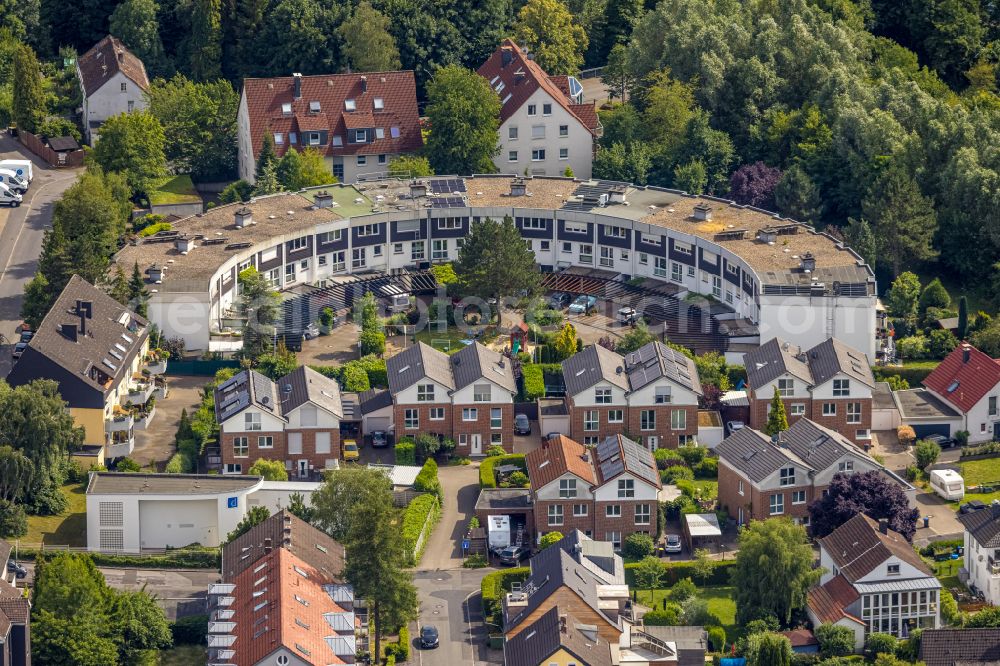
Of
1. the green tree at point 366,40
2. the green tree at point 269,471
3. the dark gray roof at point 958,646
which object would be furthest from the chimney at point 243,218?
the dark gray roof at point 958,646

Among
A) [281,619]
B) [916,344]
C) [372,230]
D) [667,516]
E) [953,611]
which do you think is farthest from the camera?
[372,230]

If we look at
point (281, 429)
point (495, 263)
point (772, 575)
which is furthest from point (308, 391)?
point (772, 575)

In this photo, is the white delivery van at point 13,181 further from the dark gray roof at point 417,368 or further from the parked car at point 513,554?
the parked car at point 513,554

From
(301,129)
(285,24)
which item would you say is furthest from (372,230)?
(285,24)

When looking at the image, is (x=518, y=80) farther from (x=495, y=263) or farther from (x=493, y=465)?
(x=493, y=465)

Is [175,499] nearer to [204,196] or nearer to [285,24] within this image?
[204,196]

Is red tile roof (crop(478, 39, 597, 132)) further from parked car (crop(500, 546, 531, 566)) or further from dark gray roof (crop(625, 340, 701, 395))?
parked car (crop(500, 546, 531, 566))

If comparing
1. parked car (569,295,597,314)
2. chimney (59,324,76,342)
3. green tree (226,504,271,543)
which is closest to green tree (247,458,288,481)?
green tree (226,504,271,543)
